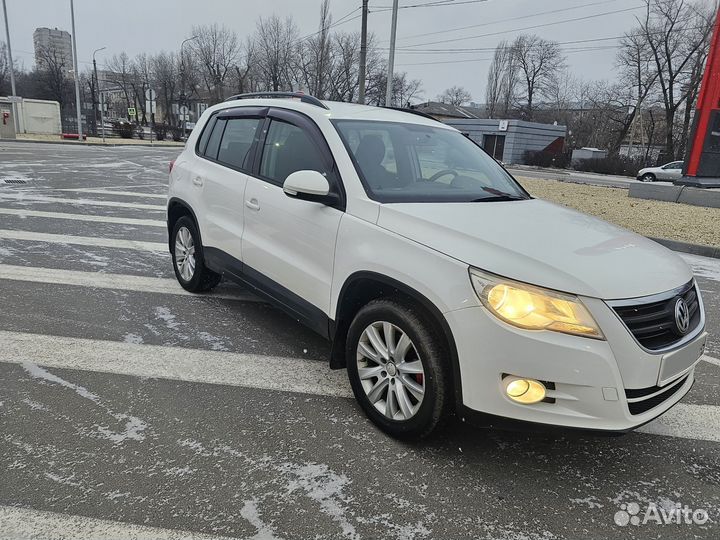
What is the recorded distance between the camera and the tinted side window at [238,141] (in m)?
4.37

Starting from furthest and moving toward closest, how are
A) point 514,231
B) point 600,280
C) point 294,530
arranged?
1. point 514,231
2. point 600,280
3. point 294,530

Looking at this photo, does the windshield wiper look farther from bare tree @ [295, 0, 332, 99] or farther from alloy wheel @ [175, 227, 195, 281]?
bare tree @ [295, 0, 332, 99]

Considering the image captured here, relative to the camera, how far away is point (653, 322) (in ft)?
8.27

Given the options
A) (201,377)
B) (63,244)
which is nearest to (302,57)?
(63,244)

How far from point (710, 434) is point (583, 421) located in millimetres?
1381

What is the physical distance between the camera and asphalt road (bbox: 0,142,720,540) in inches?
92.7

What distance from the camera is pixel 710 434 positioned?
10.5 ft

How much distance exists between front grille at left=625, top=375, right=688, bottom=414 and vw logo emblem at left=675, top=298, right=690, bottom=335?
29cm

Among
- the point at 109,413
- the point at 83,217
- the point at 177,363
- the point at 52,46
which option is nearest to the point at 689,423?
the point at 177,363

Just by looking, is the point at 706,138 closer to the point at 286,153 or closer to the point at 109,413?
the point at 286,153

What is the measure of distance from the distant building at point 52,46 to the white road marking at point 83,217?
7649 centimetres

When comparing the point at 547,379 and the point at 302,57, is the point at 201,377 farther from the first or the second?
the point at 302,57

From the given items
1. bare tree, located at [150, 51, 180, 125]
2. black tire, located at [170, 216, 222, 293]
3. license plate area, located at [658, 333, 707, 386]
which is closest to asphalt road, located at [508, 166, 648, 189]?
black tire, located at [170, 216, 222, 293]

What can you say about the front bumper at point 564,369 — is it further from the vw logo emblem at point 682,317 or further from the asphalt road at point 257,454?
the vw logo emblem at point 682,317
